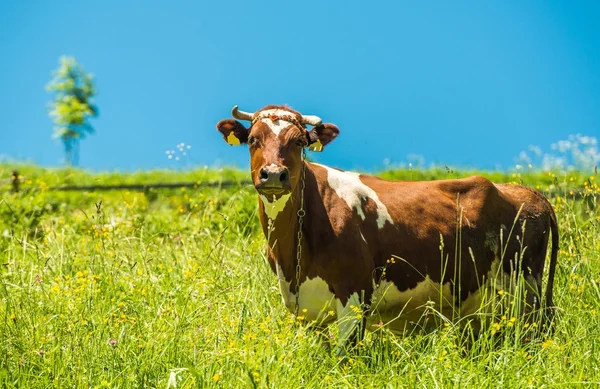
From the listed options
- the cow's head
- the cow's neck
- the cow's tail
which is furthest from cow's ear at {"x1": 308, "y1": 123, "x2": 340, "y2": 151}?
the cow's tail

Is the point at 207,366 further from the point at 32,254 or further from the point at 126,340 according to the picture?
the point at 32,254

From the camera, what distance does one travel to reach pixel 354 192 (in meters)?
7.67

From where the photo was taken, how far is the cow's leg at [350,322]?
22.8ft

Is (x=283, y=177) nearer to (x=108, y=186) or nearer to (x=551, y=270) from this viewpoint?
(x=551, y=270)

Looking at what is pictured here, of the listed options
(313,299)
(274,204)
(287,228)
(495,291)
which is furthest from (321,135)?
(495,291)

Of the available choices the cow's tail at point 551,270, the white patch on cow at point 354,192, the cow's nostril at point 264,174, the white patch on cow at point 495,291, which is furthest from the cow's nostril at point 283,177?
the cow's tail at point 551,270

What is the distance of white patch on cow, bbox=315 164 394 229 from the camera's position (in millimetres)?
7568

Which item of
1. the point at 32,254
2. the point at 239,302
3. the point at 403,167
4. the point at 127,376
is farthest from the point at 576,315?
the point at 403,167

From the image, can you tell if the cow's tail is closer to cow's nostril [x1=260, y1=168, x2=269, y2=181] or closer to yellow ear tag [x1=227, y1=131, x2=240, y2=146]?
cow's nostril [x1=260, y1=168, x2=269, y2=181]

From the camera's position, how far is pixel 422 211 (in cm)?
805

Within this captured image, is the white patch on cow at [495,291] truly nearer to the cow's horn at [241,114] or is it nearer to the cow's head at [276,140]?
the cow's head at [276,140]

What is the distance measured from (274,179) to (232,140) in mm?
1047

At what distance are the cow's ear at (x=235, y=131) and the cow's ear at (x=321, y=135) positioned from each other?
23.2 inches

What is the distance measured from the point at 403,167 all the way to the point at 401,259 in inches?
524
